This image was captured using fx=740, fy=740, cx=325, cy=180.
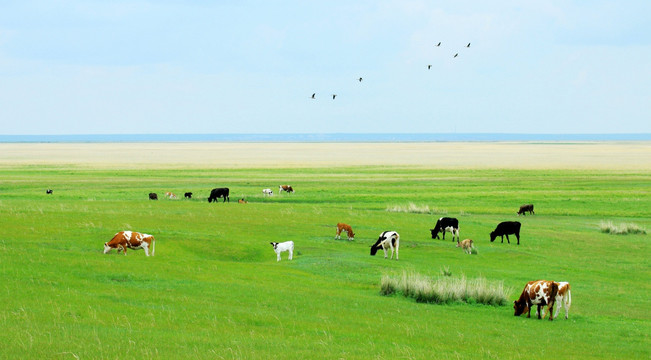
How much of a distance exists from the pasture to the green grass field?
76mm

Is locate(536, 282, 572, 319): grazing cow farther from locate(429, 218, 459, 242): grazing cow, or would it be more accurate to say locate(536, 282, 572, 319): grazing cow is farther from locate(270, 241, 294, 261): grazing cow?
locate(429, 218, 459, 242): grazing cow

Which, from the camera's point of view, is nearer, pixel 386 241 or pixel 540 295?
pixel 540 295

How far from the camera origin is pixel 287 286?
23.9m

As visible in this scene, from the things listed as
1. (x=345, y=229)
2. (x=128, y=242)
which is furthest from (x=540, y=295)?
(x=345, y=229)

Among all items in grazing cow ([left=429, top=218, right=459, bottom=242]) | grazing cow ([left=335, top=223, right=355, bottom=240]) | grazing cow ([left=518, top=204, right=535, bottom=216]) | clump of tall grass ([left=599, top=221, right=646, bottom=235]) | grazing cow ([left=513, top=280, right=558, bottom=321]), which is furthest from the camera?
grazing cow ([left=518, top=204, right=535, bottom=216])

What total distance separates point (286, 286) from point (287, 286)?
0.03 metres

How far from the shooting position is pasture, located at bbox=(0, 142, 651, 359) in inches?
616

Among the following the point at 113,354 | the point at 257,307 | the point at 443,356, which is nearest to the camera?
the point at 113,354

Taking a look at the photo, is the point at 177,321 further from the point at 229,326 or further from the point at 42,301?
the point at 42,301

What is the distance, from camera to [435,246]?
37562 millimetres

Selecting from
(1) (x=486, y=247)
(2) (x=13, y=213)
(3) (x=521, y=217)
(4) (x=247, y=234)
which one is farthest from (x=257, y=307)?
(3) (x=521, y=217)

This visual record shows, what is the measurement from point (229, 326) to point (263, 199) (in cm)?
5089

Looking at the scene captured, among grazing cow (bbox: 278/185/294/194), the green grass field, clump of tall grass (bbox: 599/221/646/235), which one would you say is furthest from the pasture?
grazing cow (bbox: 278/185/294/194)

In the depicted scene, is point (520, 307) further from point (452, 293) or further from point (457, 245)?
point (457, 245)
